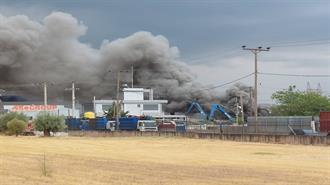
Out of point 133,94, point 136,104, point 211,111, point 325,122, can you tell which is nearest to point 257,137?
point 325,122

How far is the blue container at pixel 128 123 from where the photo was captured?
84181 millimetres

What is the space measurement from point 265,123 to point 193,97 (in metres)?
72.2

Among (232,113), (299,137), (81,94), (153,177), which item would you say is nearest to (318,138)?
(299,137)

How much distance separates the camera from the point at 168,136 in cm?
6322

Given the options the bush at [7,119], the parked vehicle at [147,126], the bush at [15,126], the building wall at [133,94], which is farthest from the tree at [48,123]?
the building wall at [133,94]

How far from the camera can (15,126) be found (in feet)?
217

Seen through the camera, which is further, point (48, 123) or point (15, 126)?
point (15, 126)

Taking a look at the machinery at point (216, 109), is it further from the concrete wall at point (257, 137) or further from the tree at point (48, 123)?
the tree at point (48, 123)

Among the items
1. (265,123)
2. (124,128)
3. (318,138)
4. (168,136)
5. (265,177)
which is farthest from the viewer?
(124,128)

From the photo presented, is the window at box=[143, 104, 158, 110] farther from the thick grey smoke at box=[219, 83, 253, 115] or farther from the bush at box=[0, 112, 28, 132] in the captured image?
the bush at box=[0, 112, 28, 132]

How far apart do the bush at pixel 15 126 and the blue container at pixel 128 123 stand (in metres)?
21.1

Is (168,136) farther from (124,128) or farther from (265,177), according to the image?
(265,177)

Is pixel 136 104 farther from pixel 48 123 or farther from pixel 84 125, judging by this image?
pixel 48 123

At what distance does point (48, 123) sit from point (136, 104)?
81.5 meters
